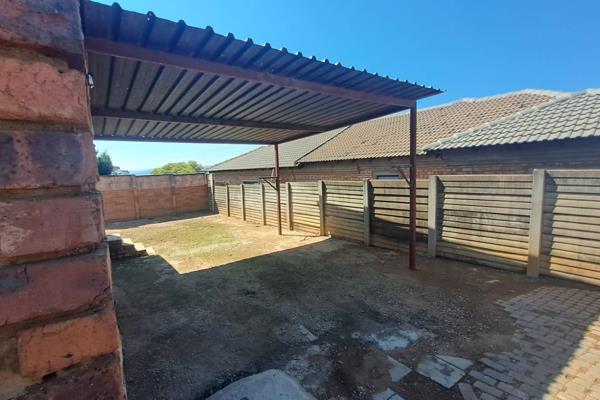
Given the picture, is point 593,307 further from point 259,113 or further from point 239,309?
point 259,113

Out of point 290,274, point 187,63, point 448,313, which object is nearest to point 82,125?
point 187,63

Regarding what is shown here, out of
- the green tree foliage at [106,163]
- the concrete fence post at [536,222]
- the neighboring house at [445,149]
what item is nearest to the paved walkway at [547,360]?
the concrete fence post at [536,222]

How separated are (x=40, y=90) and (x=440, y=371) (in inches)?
132

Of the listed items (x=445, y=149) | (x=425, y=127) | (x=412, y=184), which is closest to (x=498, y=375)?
(x=412, y=184)

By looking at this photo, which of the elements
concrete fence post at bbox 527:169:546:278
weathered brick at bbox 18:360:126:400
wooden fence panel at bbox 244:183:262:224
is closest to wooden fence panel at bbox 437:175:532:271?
concrete fence post at bbox 527:169:546:278

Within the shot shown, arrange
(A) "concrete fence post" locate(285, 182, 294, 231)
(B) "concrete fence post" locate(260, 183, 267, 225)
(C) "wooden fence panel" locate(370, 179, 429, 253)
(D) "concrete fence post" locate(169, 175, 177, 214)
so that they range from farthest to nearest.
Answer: (D) "concrete fence post" locate(169, 175, 177, 214)
(B) "concrete fence post" locate(260, 183, 267, 225)
(A) "concrete fence post" locate(285, 182, 294, 231)
(C) "wooden fence panel" locate(370, 179, 429, 253)

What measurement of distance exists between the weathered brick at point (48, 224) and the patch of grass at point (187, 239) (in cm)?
622

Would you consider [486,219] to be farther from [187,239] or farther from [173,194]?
[173,194]

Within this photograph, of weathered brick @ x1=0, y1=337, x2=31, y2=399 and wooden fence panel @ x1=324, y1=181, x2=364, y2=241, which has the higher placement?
weathered brick @ x1=0, y1=337, x2=31, y2=399

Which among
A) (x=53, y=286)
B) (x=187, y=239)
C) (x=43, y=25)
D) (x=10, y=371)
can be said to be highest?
(x=43, y=25)

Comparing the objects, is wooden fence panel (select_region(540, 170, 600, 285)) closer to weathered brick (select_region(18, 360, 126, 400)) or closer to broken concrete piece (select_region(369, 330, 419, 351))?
broken concrete piece (select_region(369, 330, 419, 351))

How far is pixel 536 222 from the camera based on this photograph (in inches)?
188

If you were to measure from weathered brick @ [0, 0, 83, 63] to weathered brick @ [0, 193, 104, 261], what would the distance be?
0.36 metres

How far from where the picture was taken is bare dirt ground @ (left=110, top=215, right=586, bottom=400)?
272 centimetres
